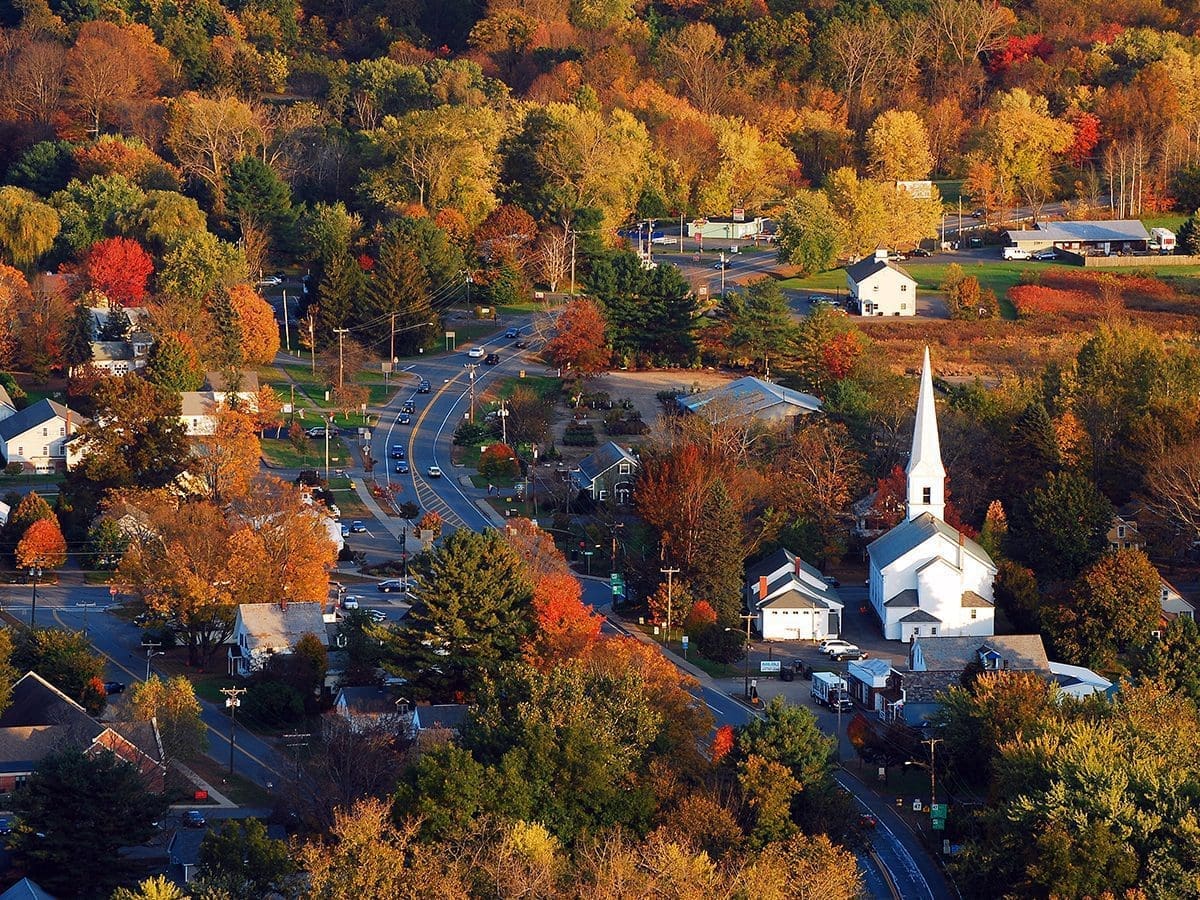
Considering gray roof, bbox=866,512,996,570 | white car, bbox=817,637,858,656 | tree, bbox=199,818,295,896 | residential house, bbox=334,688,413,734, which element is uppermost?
gray roof, bbox=866,512,996,570

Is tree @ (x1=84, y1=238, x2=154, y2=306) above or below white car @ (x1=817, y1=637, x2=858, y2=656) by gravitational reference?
above

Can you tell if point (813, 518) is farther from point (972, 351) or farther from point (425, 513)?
point (972, 351)

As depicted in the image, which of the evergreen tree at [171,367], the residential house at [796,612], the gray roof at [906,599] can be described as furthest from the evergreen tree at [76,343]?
the gray roof at [906,599]

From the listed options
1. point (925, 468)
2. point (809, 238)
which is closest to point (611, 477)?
point (925, 468)

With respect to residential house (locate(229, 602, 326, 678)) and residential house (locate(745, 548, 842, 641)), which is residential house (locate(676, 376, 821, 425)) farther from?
residential house (locate(229, 602, 326, 678))

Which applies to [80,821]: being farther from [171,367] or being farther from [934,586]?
[171,367]

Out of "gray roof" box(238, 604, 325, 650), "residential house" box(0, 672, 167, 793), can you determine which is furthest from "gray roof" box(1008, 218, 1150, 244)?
"residential house" box(0, 672, 167, 793)
